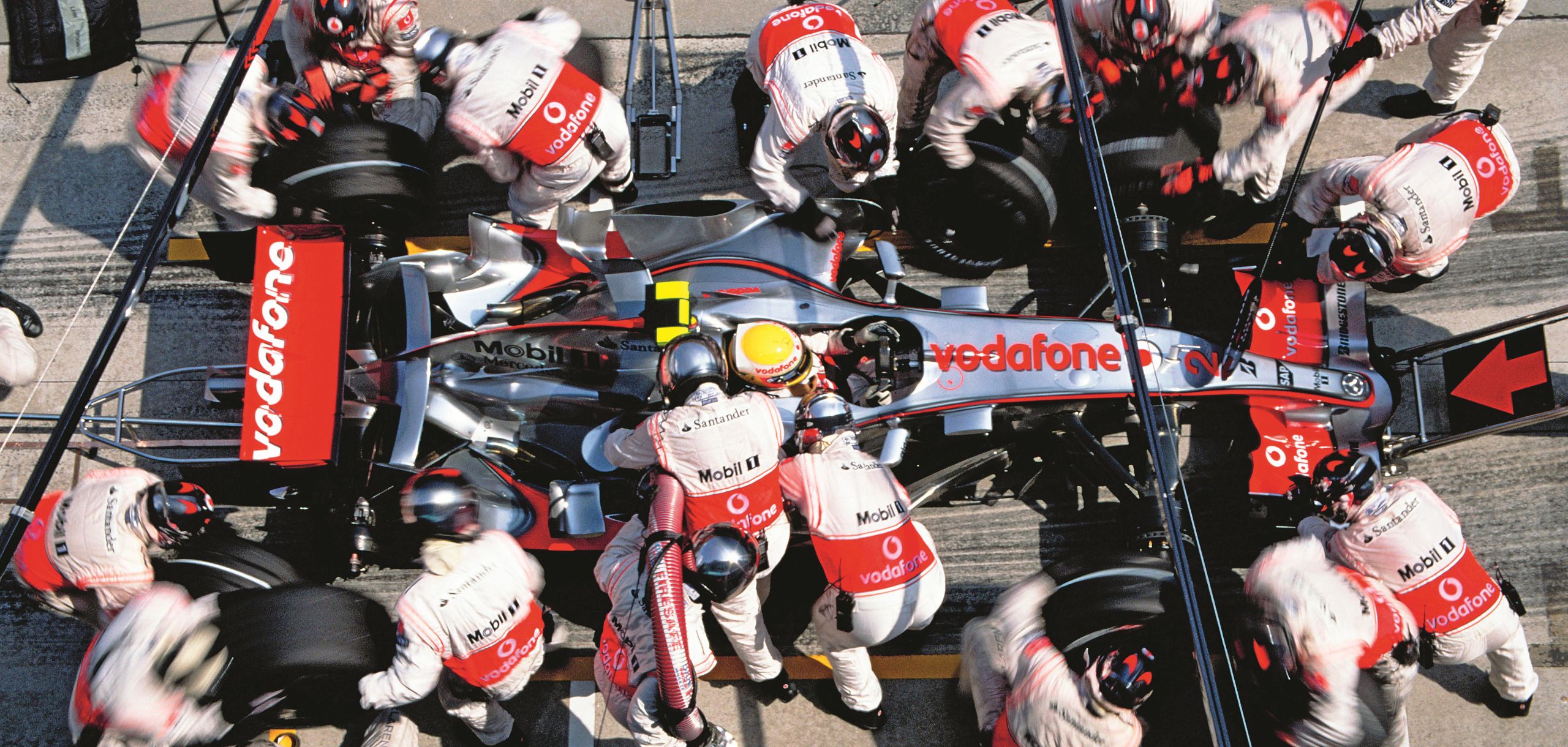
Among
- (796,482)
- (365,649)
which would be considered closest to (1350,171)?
(796,482)

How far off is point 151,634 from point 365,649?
0.76 m

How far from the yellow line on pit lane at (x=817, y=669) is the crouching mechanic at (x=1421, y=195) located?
260 centimetres

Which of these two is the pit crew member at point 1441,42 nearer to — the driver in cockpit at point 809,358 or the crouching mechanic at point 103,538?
the driver in cockpit at point 809,358

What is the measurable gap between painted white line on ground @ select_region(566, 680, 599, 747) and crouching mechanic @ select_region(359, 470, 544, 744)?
0.59 meters

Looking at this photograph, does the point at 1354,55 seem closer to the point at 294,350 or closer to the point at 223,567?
the point at 294,350

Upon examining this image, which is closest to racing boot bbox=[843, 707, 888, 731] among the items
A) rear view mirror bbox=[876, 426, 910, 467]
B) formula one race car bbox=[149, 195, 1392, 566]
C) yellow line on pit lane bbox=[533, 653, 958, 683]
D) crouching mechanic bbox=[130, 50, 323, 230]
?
yellow line on pit lane bbox=[533, 653, 958, 683]

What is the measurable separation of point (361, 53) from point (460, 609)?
292 cm

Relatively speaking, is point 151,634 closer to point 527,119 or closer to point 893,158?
point 527,119

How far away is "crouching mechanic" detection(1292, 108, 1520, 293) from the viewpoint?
14.4ft

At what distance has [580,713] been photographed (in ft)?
15.4

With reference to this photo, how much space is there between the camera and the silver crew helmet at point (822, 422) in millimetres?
4078

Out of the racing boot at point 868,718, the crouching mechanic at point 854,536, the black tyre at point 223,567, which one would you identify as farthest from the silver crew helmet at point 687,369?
the black tyre at point 223,567

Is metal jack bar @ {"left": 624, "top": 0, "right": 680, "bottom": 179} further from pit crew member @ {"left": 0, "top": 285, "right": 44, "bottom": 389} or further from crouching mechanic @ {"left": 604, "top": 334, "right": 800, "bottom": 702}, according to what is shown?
pit crew member @ {"left": 0, "top": 285, "right": 44, "bottom": 389}

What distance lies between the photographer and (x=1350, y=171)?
14.9ft
